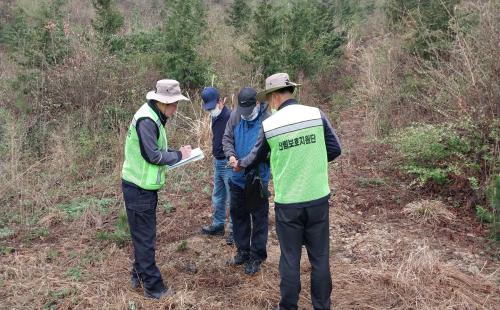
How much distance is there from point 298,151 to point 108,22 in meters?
8.21

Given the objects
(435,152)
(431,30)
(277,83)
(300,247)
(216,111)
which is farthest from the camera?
(431,30)

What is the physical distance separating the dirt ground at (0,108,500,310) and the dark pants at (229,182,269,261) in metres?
0.25

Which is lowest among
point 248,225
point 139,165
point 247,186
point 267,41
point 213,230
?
point 213,230

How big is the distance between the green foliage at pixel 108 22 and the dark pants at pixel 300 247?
300 inches

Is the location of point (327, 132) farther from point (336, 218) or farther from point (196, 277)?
point (336, 218)

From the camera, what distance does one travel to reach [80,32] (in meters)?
9.83

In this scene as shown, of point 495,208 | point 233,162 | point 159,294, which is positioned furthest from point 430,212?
point 159,294

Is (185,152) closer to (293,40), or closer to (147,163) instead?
(147,163)

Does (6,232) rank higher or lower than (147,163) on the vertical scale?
lower

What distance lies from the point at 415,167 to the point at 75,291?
15.2 feet

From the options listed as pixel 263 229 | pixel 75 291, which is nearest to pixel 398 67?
pixel 263 229

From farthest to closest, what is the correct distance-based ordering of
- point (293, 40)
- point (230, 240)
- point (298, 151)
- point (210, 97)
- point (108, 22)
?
point (293, 40)
point (108, 22)
point (230, 240)
point (210, 97)
point (298, 151)

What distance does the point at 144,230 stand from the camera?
12.9 feet

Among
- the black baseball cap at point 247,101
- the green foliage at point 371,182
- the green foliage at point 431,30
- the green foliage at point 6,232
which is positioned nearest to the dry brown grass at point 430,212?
the green foliage at point 371,182
